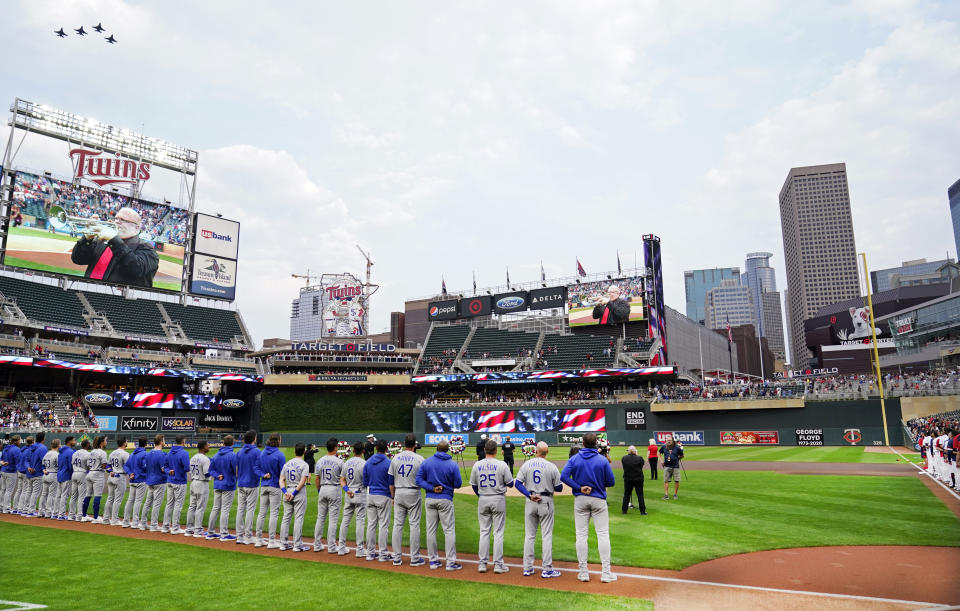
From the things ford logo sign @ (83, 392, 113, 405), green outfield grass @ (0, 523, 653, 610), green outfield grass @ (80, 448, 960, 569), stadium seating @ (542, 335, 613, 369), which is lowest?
green outfield grass @ (80, 448, 960, 569)

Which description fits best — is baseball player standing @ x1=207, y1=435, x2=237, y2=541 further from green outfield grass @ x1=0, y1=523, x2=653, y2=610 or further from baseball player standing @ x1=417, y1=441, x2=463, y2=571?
baseball player standing @ x1=417, y1=441, x2=463, y2=571

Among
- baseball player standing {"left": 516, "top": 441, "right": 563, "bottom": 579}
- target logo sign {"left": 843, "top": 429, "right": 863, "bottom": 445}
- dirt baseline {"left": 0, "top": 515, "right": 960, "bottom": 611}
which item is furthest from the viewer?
target logo sign {"left": 843, "top": 429, "right": 863, "bottom": 445}

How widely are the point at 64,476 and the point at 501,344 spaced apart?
53282 mm

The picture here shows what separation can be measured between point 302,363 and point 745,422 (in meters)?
43.5

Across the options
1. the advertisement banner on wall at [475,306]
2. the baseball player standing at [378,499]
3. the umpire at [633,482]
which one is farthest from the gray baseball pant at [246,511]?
the advertisement banner on wall at [475,306]

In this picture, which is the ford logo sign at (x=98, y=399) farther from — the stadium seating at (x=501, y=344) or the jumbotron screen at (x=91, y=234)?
the stadium seating at (x=501, y=344)

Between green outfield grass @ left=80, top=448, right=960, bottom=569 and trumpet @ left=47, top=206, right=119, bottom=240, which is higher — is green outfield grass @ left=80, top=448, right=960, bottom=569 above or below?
below

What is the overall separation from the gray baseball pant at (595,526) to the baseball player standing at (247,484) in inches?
237

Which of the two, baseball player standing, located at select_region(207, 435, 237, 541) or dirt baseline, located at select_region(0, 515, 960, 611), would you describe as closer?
dirt baseline, located at select_region(0, 515, 960, 611)

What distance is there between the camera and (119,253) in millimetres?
56156

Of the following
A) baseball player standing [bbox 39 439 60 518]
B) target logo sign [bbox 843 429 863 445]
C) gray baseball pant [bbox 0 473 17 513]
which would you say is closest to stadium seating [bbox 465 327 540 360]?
target logo sign [bbox 843 429 863 445]

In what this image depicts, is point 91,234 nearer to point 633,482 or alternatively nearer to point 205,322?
point 205,322

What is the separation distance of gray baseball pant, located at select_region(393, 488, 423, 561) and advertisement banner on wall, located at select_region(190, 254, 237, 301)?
58.9 m

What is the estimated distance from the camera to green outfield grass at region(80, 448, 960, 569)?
10891 millimetres
